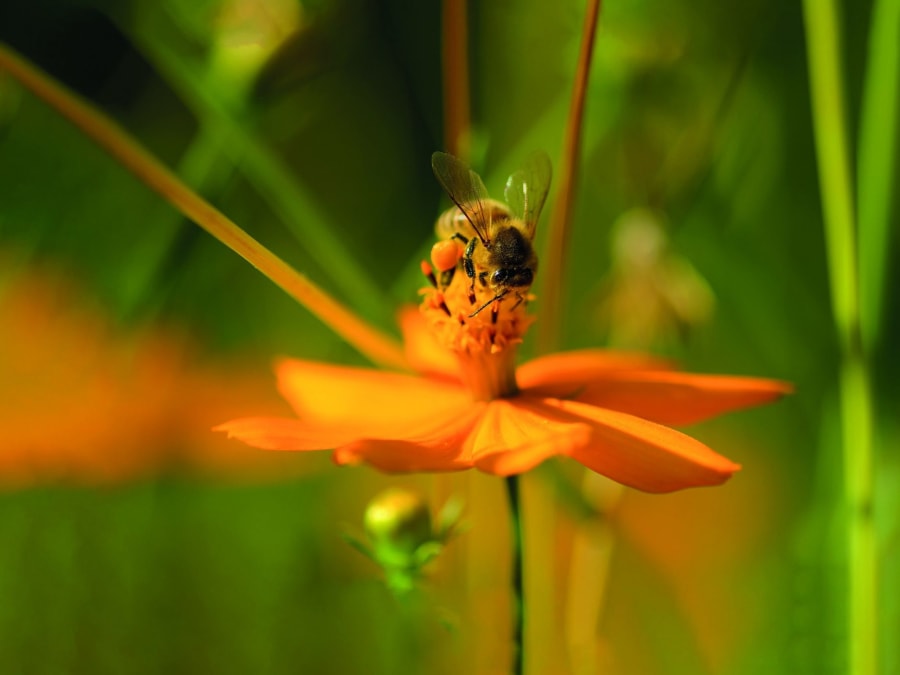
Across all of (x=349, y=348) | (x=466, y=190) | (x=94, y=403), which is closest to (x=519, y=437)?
(x=466, y=190)

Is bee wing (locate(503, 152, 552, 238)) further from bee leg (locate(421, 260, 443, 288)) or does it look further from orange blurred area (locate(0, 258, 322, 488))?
orange blurred area (locate(0, 258, 322, 488))

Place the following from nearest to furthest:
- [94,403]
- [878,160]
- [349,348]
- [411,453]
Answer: [411,453] < [878,160] < [94,403] < [349,348]

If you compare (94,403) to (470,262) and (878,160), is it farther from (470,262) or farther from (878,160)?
(878,160)

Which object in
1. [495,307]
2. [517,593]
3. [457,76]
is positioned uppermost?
[457,76]

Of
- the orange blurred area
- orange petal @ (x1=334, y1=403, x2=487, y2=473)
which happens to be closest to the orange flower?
orange petal @ (x1=334, y1=403, x2=487, y2=473)

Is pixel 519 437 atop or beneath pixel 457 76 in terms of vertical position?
beneath

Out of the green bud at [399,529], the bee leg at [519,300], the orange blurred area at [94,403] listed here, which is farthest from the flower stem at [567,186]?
the orange blurred area at [94,403]

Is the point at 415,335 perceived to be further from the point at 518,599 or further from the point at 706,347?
the point at 706,347

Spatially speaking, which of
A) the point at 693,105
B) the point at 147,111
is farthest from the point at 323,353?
the point at 693,105
